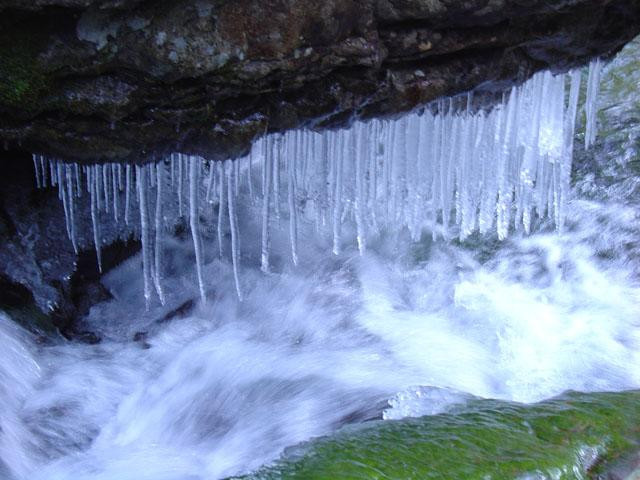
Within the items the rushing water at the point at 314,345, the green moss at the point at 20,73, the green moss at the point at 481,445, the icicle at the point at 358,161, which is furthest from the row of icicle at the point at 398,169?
the green moss at the point at 481,445

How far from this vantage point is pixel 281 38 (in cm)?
372

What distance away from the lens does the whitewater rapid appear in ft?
13.7

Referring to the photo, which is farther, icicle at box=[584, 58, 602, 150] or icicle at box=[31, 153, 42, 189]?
icicle at box=[31, 153, 42, 189]

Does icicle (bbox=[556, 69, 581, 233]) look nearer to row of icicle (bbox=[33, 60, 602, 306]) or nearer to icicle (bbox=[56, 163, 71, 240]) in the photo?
row of icicle (bbox=[33, 60, 602, 306])

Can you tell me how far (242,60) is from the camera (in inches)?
147

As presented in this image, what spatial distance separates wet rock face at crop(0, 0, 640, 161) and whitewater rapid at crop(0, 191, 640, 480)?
5.18 feet

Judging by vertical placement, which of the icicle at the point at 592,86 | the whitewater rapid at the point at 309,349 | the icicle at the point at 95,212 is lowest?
the whitewater rapid at the point at 309,349

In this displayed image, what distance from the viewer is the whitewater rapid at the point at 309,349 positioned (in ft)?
13.7

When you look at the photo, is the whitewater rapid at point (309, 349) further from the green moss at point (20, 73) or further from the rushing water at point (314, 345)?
the green moss at point (20, 73)

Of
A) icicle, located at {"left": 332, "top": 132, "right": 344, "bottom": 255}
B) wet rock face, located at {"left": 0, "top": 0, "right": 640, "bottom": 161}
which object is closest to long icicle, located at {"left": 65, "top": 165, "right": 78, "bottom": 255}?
wet rock face, located at {"left": 0, "top": 0, "right": 640, "bottom": 161}

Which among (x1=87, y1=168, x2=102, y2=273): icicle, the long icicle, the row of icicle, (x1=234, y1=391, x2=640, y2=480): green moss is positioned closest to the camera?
(x1=234, y1=391, x2=640, y2=480): green moss

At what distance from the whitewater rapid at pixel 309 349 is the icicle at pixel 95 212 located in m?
0.36

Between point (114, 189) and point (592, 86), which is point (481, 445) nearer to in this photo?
point (592, 86)

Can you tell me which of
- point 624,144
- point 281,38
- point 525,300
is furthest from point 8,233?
point 624,144
